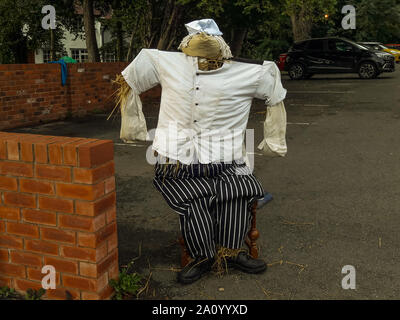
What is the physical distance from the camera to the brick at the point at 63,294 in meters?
2.92

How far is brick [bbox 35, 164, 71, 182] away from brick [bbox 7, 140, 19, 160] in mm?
168

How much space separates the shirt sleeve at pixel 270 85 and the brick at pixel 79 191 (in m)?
1.37

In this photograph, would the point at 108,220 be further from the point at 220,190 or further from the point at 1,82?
the point at 1,82

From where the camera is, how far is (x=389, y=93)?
592 inches

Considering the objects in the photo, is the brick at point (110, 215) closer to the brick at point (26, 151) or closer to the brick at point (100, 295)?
the brick at point (100, 295)

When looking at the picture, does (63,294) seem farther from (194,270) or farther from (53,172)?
(194,270)

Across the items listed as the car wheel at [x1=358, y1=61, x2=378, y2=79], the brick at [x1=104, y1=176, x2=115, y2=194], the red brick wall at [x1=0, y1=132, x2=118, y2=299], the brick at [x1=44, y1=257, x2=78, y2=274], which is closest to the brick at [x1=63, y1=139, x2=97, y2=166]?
the red brick wall at [x1=0, y1=132, x2=118, y2=299]

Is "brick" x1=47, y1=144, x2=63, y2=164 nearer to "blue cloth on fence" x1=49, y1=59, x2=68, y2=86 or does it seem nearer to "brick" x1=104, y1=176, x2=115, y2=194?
"brick" x1=104, y1=176, x2=115, y2=194

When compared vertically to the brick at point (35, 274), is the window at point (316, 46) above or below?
above

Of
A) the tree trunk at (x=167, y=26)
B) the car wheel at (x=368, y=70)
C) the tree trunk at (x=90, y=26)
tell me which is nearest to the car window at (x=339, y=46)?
the car wheel at (x=368, y=70)

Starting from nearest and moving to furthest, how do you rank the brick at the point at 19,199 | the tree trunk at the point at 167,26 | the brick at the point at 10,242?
1. the brick at the point at 19,199
2. the brick at the point at 10,242
3. the tree trunk at the point at 167,26

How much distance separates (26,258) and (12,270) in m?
0.16

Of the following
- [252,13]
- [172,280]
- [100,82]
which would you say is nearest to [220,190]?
[172,280]
